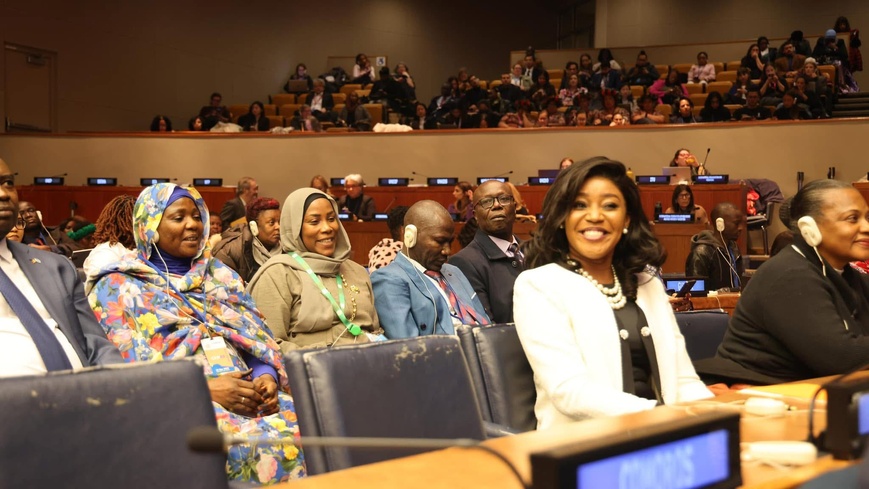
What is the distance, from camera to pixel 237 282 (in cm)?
332

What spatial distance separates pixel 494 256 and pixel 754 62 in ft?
36.6

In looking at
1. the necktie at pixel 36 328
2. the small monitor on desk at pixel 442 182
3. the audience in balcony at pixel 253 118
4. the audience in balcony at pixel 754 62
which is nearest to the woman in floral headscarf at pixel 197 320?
the necktie at pixel 36 328

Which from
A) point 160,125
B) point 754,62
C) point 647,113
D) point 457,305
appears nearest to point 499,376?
point 457,305

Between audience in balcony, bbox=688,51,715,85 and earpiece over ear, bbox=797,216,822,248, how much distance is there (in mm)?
11772

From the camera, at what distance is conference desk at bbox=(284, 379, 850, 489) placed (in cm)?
134

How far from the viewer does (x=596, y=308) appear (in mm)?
2443

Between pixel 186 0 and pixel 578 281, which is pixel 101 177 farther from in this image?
pixel 578 281

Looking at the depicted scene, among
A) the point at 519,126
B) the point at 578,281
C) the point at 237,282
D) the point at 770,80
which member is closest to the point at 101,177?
the point at 519,126

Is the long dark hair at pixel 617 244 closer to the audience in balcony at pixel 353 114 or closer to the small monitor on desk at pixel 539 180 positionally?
the small monitor on desk at pixel 539 180

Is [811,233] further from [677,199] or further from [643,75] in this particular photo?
[643,75]

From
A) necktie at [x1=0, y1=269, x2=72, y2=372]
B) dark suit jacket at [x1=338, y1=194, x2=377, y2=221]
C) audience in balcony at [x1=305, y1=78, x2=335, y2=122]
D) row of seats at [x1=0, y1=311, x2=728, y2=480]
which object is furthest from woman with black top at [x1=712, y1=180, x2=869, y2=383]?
audience in balcony at [x1=305, y1=78, x2=335, y2=122]

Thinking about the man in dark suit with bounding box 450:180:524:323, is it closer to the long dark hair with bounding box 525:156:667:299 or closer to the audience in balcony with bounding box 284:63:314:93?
the long dark hair with bounding box 525:156:667:299

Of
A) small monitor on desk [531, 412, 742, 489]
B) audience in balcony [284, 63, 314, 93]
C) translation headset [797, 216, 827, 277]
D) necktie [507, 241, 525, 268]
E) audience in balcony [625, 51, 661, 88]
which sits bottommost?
small monitor on desk [531, 412, 742, 489]

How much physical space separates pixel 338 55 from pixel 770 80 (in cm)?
791
